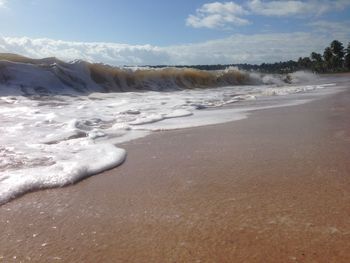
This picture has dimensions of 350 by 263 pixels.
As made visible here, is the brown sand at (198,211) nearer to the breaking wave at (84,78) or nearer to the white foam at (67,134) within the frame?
the white foam at (67,134)

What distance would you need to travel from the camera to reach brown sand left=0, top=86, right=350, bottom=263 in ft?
8.36

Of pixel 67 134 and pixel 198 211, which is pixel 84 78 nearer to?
pixel 67 134

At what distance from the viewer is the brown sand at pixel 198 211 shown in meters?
2.55

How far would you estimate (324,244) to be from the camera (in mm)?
2568

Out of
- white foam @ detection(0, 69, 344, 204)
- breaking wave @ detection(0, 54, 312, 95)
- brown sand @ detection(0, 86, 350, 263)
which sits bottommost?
brown sand @ detection(0, 86, 350, 263)

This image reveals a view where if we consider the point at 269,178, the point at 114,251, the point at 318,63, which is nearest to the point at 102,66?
the point at 269,178

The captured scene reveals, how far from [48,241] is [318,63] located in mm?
81703

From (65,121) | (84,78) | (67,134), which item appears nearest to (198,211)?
(67,134)

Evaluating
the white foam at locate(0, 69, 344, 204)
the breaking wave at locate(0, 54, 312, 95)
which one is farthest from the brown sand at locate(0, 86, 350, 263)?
the breaking wave at locate(0, 54, 312, 95)

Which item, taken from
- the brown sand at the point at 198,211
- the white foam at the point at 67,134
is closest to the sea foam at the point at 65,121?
the white foam at the point at 67,134

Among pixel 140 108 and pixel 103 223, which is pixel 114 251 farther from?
pixel 140 108

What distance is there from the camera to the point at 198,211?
126 inches

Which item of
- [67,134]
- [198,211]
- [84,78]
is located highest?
[84,78]

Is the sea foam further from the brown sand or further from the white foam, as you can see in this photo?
the brown sand
